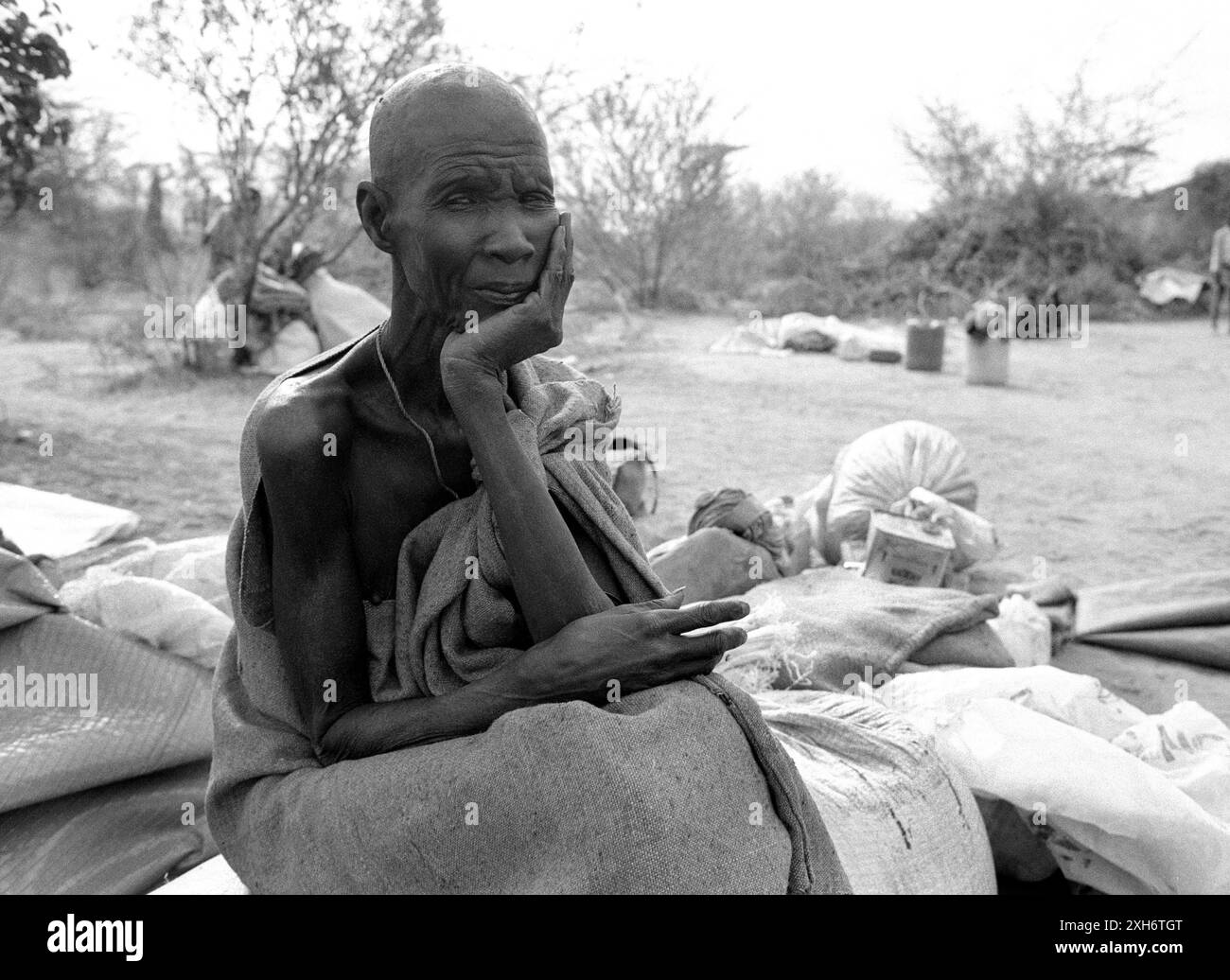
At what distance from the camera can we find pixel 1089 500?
5613 mm

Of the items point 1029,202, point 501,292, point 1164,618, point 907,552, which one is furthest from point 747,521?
point 1029,202

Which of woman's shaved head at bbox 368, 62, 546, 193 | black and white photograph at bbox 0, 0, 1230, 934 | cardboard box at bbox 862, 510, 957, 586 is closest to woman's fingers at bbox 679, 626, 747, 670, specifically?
black and white photograph at bbox 0, 0, 1230, 934

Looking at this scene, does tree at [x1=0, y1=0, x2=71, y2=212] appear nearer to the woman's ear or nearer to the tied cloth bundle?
the tied cloth bundle

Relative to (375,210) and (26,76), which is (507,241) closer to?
(375,210)

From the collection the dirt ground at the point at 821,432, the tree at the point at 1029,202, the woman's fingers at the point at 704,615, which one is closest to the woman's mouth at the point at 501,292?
the woman's fingers at the point at 704,615

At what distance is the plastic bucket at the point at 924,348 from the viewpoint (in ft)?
32.8

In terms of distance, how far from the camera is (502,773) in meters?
1.42

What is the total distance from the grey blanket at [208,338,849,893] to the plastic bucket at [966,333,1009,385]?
26.6ft

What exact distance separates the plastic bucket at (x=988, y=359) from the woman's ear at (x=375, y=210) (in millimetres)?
8256

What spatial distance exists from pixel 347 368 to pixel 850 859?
1078 mm

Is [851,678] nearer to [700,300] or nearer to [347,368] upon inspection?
[347,368]

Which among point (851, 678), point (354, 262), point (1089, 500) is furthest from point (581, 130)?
point (851, 678)

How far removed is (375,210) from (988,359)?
8.42 metres

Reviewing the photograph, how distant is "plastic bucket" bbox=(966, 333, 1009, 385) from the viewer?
923 centimetres
